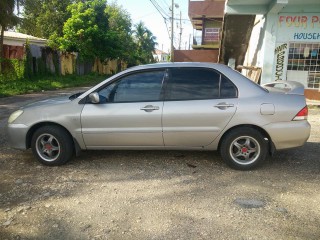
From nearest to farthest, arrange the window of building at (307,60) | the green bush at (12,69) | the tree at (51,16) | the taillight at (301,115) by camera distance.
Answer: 1. the taillight at (301,115)
2. the window of building at (307,60)
3. the green bush at (12,69)
4. the tree at (51,16)

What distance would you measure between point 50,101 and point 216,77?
8.81 ft

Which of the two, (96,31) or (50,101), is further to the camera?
(96,31)

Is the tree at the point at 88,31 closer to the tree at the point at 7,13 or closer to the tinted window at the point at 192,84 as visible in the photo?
the tree at the point at 7,13

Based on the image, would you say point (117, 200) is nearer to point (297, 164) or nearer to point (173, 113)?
point (173, 113)

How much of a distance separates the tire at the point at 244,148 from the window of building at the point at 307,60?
850cm

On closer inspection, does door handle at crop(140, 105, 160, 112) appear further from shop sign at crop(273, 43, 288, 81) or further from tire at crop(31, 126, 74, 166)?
shop sign at crop(273, 43, 288, 81)

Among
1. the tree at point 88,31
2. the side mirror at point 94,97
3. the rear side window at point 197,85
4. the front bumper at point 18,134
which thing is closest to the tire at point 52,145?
the front bumper at point 18,134

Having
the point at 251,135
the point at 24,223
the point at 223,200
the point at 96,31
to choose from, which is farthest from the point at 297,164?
the point at 96,31

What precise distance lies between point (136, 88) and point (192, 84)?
86cm

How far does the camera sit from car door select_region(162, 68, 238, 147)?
4.32 metres

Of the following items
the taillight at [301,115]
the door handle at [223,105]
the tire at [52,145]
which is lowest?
the tire at [52,145]

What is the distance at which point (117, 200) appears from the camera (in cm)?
359

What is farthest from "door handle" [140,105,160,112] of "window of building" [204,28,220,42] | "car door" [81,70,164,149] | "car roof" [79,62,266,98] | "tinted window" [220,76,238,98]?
"window of building" [204,28,220,42]

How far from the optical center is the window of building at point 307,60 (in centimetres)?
1132
